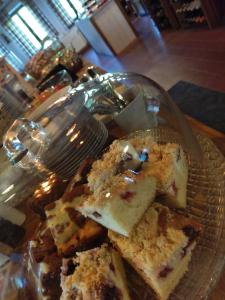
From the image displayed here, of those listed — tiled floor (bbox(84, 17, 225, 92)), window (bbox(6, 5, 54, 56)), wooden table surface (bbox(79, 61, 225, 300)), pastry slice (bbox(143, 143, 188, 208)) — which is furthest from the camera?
window (bbox(6, 5, 54, 56))

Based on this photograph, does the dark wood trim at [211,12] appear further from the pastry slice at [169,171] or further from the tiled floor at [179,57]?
the pastry slice at [169,171]

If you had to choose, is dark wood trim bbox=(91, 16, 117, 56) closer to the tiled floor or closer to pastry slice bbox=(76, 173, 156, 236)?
the tiled floor

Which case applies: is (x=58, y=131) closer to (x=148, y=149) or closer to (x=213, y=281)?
(x=148, y=149)

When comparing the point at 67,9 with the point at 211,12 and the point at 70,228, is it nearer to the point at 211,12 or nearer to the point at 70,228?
the point at 211,12

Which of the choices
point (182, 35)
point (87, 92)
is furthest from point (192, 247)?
point (182, 35)

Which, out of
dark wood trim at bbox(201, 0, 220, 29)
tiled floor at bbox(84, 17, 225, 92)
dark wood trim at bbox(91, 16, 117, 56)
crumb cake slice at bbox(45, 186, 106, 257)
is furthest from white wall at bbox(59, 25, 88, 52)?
crumb cake slice at bbox(45, 186, 106, 257)
